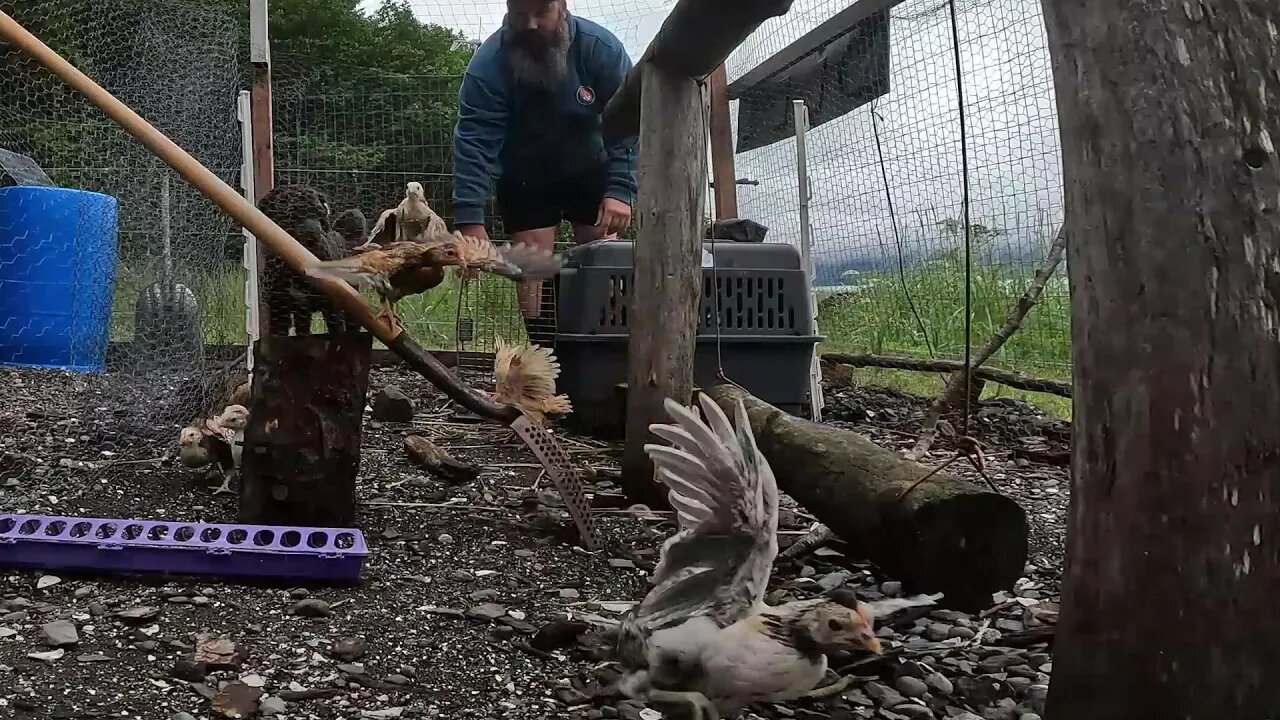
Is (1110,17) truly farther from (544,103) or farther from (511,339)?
(511,339)

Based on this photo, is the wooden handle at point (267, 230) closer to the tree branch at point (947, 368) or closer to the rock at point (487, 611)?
the rock at point (487, 611)

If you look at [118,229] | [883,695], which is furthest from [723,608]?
[118,229]

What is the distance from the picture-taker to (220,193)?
1779mm

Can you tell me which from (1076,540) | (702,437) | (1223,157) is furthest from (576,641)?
(1223,157)

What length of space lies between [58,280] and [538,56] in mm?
1954

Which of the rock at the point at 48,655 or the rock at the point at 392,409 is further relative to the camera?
the rock at the point at 392,409

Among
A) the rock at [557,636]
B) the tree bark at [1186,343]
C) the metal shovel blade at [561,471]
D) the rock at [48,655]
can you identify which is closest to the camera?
the tree bark at [1186,343]

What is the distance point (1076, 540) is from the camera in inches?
37.1

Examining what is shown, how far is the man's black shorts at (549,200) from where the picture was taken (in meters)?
3.46

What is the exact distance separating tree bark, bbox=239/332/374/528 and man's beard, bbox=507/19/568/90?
1.71m

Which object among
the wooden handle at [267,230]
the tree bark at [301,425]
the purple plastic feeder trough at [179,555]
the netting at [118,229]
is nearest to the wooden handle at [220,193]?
the wooden handle at [267,230]

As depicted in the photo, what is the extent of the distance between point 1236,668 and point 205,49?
11.6ft

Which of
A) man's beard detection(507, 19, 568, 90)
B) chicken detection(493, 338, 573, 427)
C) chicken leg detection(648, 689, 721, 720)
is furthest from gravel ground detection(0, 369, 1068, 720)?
man's beard detection(507, 19, 568, 90)

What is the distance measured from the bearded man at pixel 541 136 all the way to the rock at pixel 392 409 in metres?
0.51
